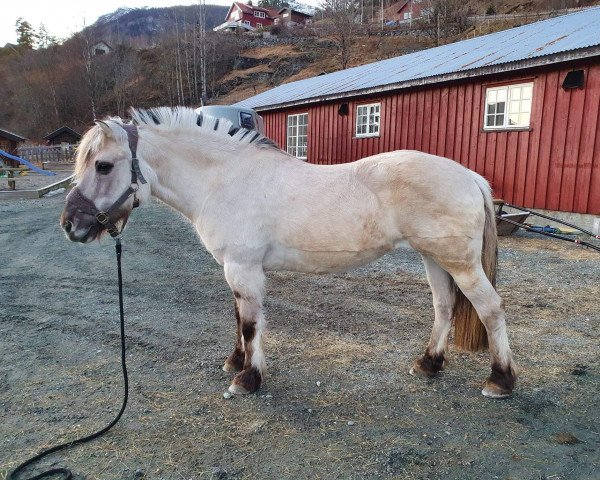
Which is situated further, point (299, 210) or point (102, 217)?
point (299, 210)

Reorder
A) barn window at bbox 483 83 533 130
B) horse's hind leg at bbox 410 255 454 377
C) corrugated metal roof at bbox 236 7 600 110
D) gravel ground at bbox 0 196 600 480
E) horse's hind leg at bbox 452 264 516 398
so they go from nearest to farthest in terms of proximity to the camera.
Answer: gravel ground at bbox 0 196 600 480 → horse's hind leg at bbox 452 264 516 398 → horse's hind leg at bbox 410 255 454 377 → corrugated metal roof at bbox 236 7 600 110 → barn window at bbox 483 83 533 130

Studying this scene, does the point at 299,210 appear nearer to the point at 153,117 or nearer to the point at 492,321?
the point at 153,117

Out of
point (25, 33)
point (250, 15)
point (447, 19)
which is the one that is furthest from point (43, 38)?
point (447, 19)

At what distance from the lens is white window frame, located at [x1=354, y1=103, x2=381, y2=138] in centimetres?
1291

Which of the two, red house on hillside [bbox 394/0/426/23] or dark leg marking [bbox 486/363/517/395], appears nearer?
dark leg marking [bbox 486/363/517/395]

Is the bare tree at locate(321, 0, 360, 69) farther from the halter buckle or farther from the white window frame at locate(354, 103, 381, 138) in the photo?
the halter buckle

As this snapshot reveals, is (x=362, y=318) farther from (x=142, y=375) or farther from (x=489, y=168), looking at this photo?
(x=489, y=168)

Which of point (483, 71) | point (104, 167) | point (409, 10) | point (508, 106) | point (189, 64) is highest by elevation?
point (409, 10)

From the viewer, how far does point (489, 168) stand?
988 centimetres

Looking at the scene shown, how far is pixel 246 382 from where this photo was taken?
9.45 feet

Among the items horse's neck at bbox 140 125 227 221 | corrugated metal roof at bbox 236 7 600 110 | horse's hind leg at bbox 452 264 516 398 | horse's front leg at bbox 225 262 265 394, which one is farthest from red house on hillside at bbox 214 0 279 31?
horse's hind leg at bbox 452 264 516 398

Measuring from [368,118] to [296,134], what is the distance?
436 centimetres

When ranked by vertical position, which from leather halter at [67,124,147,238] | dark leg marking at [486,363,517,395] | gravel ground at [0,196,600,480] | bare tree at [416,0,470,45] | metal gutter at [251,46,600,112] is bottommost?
gravel ground at [0,196,600,480]

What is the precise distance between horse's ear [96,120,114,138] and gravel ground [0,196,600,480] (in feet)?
5.81
